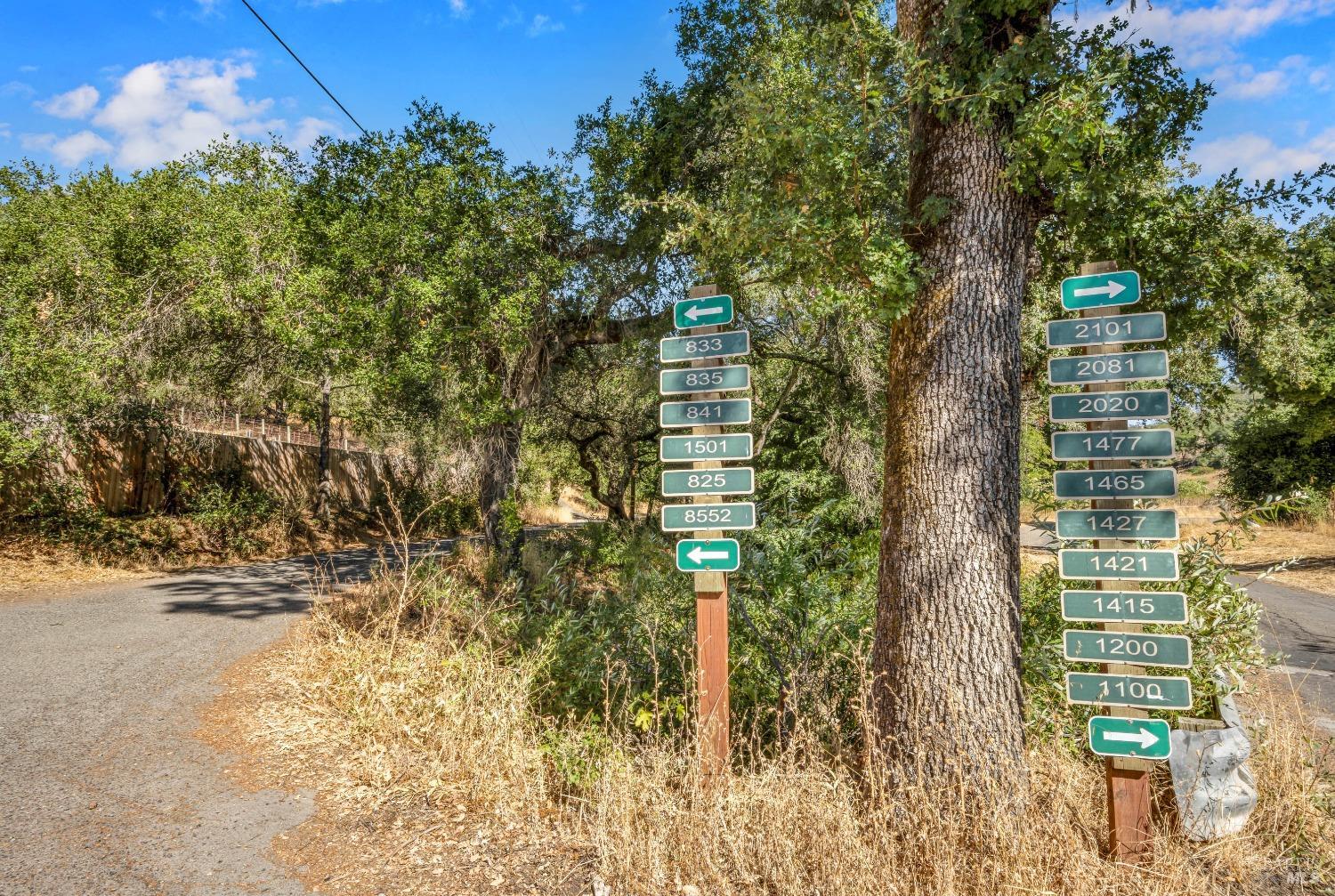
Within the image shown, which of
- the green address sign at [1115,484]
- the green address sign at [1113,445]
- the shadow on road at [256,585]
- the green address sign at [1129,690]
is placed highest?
the green address sign at [1113,445]

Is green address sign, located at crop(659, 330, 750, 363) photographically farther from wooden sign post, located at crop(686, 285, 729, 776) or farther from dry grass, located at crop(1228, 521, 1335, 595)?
dry grass, located at crop(1228, 521, 1335, 595)

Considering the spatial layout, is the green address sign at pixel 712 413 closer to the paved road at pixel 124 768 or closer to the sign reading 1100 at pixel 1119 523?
the sign reading 1100 at pixel 1119 523

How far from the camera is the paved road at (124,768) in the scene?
302cm

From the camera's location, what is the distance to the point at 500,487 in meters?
10.6

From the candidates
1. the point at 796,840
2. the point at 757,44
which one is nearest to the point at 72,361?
the point at 757,44

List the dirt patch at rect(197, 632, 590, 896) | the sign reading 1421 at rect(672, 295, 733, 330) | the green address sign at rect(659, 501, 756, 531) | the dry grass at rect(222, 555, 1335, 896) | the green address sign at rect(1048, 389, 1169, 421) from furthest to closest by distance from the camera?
the sign reading 1421 at rect(672, 295, 733, 330), the green address sign at rect(659, 501, 756, 531), the dirt patch at rect(197, 632, 590, 896), the green address sign at rect(1048, 389, 1169, 421), the dry grass at rect(222, 555, 1335, 896)

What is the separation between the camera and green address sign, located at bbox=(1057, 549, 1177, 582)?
9.36 ft

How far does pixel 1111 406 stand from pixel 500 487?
893 centimetres

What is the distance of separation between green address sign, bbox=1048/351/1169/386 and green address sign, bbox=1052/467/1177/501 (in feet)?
1.31

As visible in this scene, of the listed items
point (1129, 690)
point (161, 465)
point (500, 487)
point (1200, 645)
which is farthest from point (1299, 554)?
point (161, 465)

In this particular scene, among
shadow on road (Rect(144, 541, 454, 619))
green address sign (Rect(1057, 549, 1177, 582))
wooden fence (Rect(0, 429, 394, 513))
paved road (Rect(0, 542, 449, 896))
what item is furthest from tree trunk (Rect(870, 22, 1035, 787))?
wooden fence (Rect(0, 429, 394, 513))

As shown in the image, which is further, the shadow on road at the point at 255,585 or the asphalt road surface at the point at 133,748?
the shadow on road at the point at 255,585

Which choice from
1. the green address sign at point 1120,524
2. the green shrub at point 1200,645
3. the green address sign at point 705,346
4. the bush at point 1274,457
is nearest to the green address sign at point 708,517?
the green address sign at point 705,346

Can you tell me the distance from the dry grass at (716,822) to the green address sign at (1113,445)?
143 centimetres
